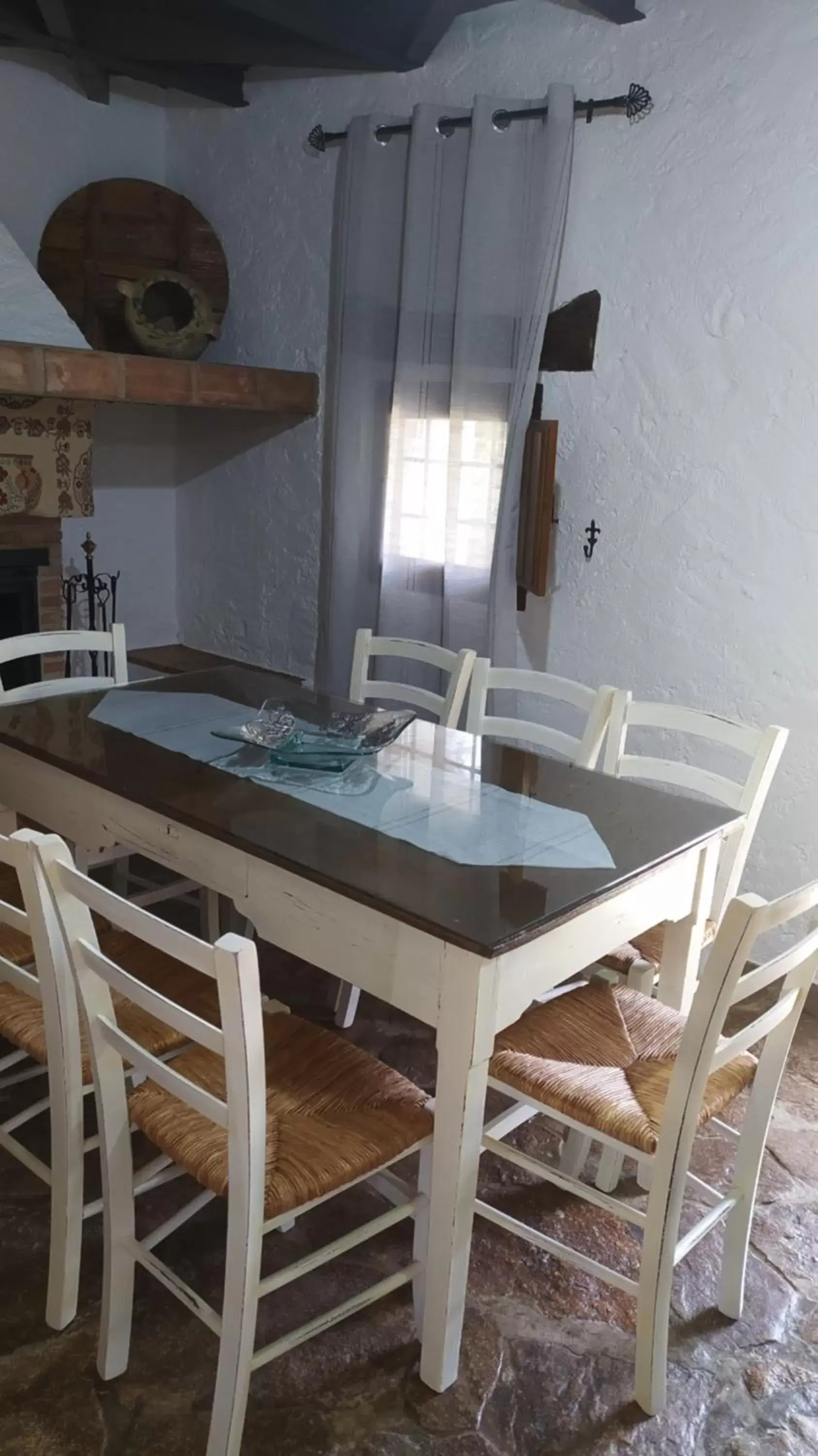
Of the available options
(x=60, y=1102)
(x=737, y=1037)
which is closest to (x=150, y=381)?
(x=60, y=1102)

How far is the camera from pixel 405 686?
2.71 meters

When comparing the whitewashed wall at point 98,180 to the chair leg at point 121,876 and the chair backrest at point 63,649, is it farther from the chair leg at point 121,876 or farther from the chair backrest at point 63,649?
the chair leg at point 121,876

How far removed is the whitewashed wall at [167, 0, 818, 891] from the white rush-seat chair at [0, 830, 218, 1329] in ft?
5.61

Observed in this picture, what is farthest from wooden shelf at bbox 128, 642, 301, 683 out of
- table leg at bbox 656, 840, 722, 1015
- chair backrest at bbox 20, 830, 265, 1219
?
chair backrest at bbox 20, 830, 265, 1219

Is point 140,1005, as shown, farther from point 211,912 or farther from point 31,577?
point 31,577

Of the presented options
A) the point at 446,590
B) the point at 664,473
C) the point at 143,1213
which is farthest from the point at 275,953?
the point at 664,473

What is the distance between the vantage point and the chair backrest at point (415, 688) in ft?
8.66

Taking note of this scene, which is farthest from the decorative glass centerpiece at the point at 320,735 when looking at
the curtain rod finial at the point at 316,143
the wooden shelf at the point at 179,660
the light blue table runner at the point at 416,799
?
the curtain rod finial at the point at 316,143

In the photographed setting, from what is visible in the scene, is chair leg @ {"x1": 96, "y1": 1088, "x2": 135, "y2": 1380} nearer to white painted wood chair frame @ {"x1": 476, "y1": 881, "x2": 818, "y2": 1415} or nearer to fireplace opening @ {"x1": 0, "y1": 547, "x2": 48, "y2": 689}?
white painted wood chair frame @ {"x1": 476, "y1": 881, "x2": 818, "y2": 1415}

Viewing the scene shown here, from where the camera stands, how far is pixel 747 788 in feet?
6.83

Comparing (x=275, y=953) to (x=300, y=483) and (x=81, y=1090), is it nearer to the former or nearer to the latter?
(x=81, y=1090)

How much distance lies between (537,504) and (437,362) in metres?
0.58

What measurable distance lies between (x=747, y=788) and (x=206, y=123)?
3.26 m

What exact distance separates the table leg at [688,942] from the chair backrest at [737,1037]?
21 cm
